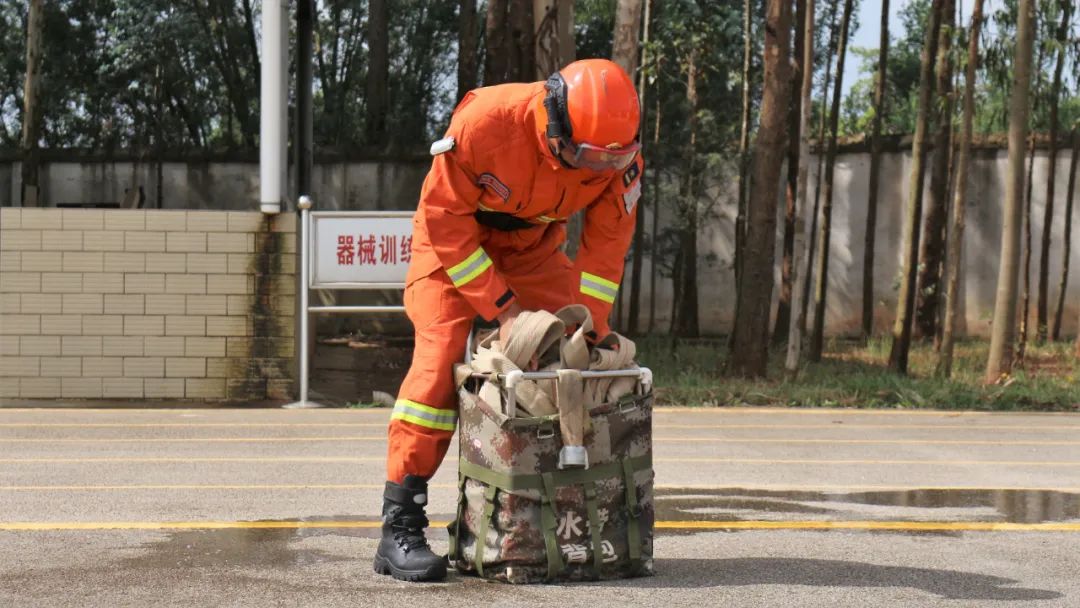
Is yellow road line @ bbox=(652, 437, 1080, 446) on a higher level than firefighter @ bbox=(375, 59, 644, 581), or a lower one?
lower

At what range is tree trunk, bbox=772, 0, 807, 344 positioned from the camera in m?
23.3

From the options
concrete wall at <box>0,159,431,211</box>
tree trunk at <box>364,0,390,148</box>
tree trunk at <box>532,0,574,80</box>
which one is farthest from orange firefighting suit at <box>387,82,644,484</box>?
tree trunk at <box>364,0,390,148</box>

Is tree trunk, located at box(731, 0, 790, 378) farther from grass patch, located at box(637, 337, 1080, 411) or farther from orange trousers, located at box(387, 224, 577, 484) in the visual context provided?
orange trousers, located at box(387, 224, 577, 484)

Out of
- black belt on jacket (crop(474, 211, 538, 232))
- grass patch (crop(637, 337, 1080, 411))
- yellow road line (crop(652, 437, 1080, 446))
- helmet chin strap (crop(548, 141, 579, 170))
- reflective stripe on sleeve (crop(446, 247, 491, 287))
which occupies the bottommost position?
grass patch (crop(637, 337, 1080, 411))

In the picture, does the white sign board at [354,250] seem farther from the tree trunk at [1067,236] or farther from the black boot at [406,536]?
the tree trunk at [1067,236]

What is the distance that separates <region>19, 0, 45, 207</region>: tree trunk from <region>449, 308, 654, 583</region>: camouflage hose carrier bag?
22028 millimetres

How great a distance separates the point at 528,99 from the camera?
5.31 metres

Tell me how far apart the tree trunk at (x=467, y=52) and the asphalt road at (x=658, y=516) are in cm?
1212

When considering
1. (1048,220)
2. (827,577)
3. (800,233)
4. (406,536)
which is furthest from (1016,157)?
(406,536)

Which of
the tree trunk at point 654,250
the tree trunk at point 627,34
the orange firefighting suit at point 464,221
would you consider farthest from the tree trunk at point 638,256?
the orange firefighting suit at point 464,221

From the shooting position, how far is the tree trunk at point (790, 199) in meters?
23.3

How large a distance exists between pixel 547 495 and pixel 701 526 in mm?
1695

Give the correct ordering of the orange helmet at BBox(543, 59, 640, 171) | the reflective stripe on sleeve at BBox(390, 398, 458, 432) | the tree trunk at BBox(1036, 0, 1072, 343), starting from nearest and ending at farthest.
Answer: the orange helmet at BBox(543, 59, 640, 171) < the reflective stripe on sleeve at BBox(390, 398, 458, 432) < the tree trunk at BBox(1036, 0, 1072, 343)

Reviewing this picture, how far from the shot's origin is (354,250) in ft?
42.7
